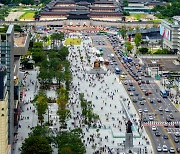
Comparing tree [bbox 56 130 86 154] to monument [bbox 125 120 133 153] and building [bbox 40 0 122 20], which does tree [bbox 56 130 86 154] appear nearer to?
monument [bbox 125 120 133 153]

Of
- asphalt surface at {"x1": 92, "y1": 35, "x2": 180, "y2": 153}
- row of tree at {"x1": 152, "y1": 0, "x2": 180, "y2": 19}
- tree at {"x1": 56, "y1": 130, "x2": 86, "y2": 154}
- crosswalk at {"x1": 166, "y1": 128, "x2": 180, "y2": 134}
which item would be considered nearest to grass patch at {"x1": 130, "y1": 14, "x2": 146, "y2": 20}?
row of tree at {"x1": 152, "y1": 0, "x2": 180, "y2": 19}

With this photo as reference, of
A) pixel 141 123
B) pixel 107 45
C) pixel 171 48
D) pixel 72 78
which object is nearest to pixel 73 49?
pixel 107 45

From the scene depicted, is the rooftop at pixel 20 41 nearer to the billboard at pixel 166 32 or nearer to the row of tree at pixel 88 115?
the row of tree at pixel 88 115

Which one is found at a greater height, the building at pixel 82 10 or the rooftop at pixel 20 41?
the rooftop at pixel 20 41

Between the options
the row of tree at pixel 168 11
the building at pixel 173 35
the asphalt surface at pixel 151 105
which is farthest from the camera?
the row of tree at pixel 168 11

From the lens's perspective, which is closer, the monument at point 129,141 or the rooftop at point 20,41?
the monument at point 129,141

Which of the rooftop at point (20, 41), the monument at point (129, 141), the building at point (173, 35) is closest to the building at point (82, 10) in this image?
the building at point (173, 35)

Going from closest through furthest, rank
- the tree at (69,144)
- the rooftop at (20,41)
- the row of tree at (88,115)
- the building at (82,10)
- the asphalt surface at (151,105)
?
the tree at (69,144)
the asphalt surface at (151,105)
the row of tree at (88,115)
the rooftop at (20,41)
the building at (82,10)
